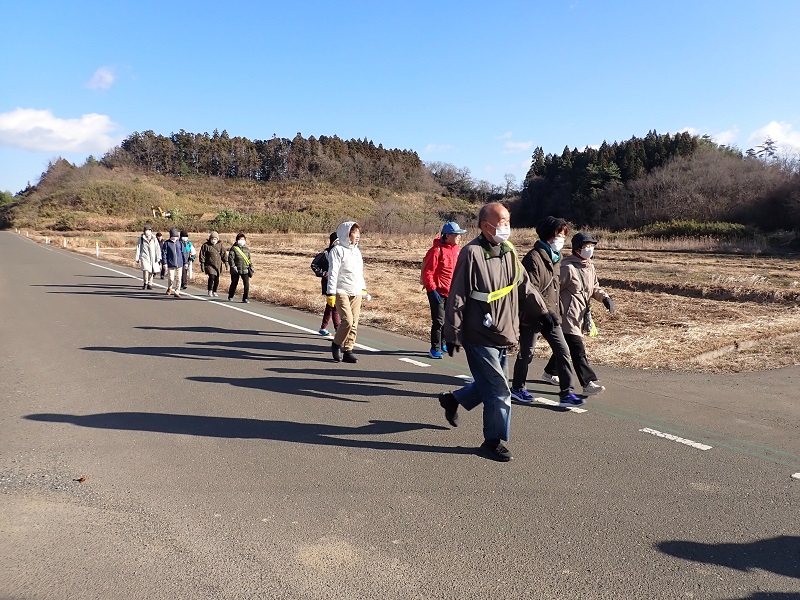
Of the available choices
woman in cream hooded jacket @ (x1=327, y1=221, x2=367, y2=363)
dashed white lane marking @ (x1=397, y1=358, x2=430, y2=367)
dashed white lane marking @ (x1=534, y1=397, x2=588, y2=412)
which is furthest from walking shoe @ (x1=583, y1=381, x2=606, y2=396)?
woman in cream hooded jacket @ (x1=327, y1=221, x2=367, y2=363)

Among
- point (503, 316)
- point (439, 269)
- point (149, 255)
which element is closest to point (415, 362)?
point (439, 269)

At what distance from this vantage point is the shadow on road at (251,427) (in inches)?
210

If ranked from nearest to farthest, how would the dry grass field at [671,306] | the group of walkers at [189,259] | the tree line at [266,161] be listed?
the dry grass field at [671,306]
the group of walkers at [189,259]
the tree line at [266,161]

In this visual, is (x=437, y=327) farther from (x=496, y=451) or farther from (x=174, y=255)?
(x=174, y=255)

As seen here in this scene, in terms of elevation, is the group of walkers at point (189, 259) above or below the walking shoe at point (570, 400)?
above

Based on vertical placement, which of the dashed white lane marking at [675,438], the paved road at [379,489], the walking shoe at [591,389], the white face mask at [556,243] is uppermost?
the white face mask at [556,243]

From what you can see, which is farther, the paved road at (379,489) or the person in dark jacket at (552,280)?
the person in dark jacket at (552,280)

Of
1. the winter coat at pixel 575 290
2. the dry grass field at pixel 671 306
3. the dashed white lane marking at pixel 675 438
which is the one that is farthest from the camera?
the dry grass field at pixel 671 306

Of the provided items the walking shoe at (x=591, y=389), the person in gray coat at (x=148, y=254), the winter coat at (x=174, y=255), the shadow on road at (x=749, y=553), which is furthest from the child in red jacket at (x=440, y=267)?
the person in gray coat at (x=148, y=254)

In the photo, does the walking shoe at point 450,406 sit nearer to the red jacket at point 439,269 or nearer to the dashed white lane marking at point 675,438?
the dashed white lane marking at point 675,438

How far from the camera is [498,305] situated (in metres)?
4.89

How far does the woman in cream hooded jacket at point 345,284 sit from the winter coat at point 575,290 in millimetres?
2980

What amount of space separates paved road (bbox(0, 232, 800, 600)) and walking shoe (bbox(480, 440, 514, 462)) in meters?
0.09

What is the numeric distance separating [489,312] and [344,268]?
4.06 metres
